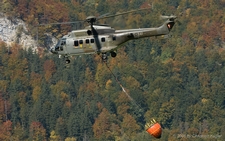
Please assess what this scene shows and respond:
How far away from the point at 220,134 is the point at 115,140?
1743cm

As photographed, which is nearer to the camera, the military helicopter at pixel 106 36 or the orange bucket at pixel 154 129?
the military helicopter at pixel 106 36

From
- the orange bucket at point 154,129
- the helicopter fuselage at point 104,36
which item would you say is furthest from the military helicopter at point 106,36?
the orange bucket at point 154,129

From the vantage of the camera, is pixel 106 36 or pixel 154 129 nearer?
pixel 106 36

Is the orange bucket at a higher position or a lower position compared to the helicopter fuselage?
lower

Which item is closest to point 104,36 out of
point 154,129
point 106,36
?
point 106,36

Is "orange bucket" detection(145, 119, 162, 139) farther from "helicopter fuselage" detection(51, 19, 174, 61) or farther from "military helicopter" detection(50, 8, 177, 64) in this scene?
"helicopter fuselage" detection(51, 19, 174, 61)

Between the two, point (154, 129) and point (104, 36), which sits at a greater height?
point (104, 36)

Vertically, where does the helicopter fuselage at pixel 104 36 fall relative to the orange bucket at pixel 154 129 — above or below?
above

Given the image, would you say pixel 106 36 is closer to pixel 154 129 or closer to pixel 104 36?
pixel 104 36

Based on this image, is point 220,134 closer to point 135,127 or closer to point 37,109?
point 135,127

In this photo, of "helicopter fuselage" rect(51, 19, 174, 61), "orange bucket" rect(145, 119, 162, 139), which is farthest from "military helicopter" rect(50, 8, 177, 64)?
"orange bucket" rect(145, 119, 162, 139)

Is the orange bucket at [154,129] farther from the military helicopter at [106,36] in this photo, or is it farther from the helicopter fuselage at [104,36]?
the helicopter fuselage at [104,36]

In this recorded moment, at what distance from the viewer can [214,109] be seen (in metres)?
197

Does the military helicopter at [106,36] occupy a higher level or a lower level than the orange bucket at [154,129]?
higher
